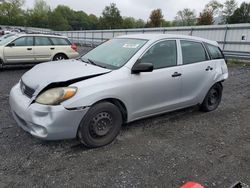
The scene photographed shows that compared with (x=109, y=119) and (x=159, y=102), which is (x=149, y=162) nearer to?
(x=109, y=119)

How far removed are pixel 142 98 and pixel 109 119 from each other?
0.67 metres

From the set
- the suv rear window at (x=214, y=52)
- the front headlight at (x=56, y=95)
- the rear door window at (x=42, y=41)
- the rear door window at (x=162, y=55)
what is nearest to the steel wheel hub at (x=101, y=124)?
the front headlight at (x=56, y=95)

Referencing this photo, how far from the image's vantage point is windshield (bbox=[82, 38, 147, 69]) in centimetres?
391

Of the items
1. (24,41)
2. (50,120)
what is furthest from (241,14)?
(50,120)

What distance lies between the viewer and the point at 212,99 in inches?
213

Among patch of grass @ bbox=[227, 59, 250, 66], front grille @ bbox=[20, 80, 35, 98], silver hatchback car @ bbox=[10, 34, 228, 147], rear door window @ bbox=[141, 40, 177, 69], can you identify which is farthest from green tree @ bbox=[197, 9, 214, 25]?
front grille @ bbox=[20, 80, 35, 98]

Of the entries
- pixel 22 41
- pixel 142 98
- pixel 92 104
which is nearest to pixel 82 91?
pixel 92 104

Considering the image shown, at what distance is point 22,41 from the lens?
32.7 feet

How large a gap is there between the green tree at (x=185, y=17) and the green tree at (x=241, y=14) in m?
14.3

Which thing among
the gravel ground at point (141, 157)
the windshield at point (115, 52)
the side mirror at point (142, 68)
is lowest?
the gravel ground at point (141, 157)

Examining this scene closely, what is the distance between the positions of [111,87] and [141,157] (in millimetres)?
1068

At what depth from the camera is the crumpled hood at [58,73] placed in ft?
11.0

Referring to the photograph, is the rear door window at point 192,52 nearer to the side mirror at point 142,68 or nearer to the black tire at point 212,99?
the black tire at point 212,99

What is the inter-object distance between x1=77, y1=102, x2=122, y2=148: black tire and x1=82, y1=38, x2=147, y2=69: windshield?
0.72 metres
